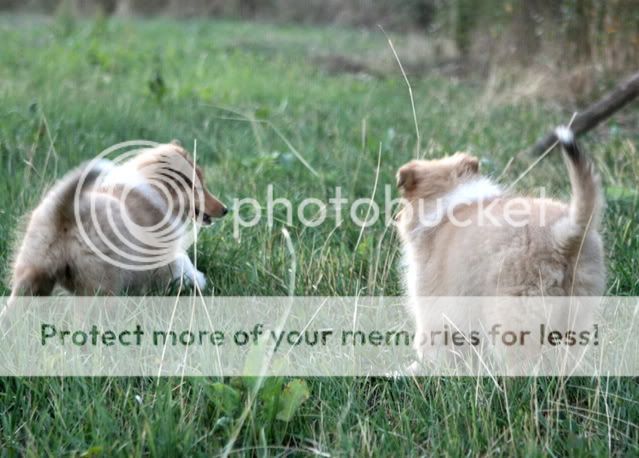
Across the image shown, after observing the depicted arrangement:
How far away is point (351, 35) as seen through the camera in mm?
18609

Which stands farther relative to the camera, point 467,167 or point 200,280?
point 200,280

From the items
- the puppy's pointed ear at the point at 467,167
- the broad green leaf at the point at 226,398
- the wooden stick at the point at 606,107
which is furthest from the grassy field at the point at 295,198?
A: the puppy's pointed ear at the point at 467,167

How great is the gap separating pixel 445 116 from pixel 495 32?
10.0ft

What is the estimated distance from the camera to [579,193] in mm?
2398

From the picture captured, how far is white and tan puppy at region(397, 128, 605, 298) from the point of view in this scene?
2453 mm

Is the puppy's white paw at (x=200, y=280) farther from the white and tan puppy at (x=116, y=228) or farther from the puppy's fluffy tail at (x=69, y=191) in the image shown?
the puppy's fluffy tail at (x=69, y=191)

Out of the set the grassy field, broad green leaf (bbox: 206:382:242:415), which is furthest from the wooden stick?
broad green leaf (bbox: 206:382:242:415)

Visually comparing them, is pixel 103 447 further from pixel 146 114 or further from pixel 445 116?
pixel 445 116

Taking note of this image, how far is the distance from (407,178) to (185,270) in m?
1.12

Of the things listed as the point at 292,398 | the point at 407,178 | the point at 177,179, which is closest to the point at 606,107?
the point at 407,178

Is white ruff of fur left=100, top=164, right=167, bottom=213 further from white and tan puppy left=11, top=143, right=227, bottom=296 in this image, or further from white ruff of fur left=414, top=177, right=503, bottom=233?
white ruff of fur left=414, top=177, right=503, bottom=233

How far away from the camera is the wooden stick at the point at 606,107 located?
5.05 metres

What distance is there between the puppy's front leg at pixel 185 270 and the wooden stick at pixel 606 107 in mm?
2854

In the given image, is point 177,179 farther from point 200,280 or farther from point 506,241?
point 506,241
